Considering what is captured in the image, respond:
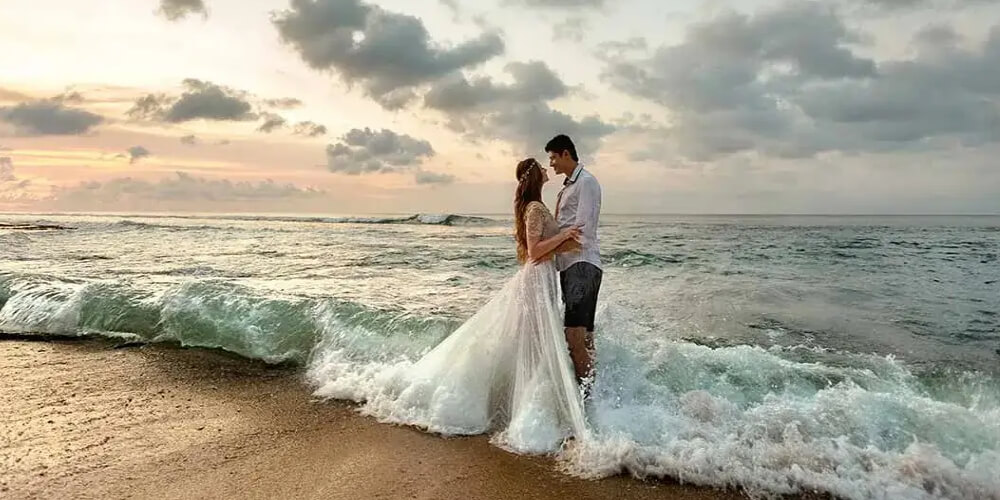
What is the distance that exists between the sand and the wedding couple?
254 millimetres

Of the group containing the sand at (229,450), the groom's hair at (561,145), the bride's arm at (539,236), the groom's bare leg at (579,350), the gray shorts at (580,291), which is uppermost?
the groom's hair at (561,145)

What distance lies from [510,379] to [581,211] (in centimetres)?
152

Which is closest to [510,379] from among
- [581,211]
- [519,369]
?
[519,369]

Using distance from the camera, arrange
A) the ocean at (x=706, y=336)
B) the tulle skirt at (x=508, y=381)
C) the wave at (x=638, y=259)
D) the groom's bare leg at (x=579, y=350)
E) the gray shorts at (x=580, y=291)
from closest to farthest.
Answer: the ocean at (x=706, y=336), the tulle skirt at (x=508, y=381), the gray shorts at (x=580, y=291), the groom's bare leg at (x=579, y=350), the wave at (x=638, y=259)

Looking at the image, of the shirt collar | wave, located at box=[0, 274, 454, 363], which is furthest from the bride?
wave, located at box=[0, 274, 454, 363]

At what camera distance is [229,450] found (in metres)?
4.57

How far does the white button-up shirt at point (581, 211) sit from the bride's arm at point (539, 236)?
0.31 ft

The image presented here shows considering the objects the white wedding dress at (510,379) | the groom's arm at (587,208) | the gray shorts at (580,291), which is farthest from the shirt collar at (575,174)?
the gray shorts at (580,291)

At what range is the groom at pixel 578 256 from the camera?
4.79 meters

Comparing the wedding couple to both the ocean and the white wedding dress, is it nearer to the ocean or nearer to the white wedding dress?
the white wedding dress

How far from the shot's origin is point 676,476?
4090mm

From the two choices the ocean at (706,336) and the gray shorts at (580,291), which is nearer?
the ocean at (706,336)

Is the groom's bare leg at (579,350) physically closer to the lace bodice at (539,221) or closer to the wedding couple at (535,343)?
the wedding couple at (535,343)

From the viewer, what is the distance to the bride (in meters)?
4.70
